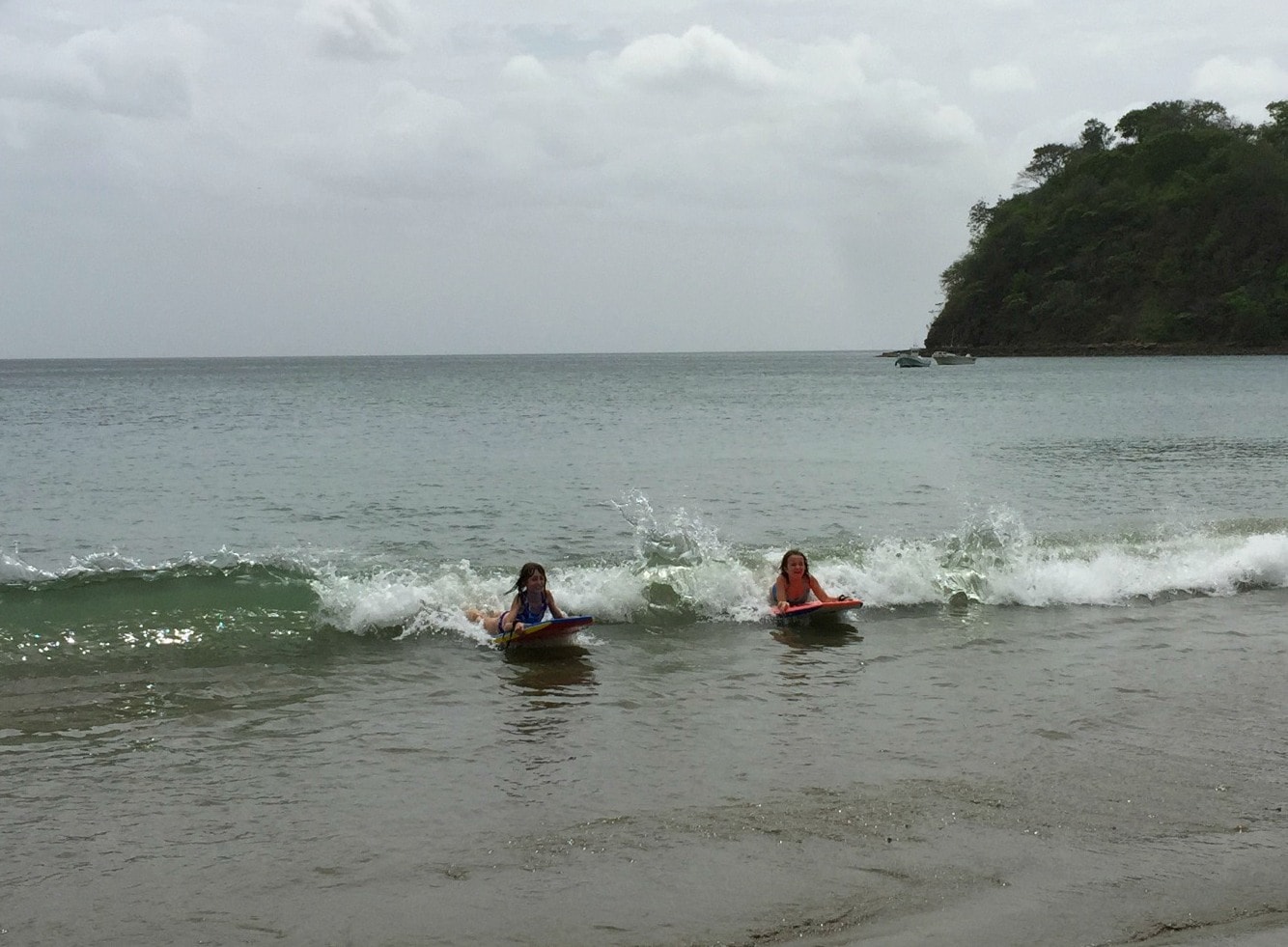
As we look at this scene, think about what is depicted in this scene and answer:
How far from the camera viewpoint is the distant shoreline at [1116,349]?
10450 centimetres

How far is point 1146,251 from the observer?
114 m

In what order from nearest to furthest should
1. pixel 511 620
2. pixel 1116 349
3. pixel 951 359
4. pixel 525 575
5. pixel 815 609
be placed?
pixel 511 620
pixel 525 575
pixel 815 609
pixel 951 359
pixel 1116 349

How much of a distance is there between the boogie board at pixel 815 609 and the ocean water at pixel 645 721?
0.85ft

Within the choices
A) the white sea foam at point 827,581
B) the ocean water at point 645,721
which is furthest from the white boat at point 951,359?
the white sea foam at point 827,581

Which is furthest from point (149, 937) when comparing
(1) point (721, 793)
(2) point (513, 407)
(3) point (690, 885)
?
(2) point (513, 407)

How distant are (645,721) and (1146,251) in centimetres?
11796

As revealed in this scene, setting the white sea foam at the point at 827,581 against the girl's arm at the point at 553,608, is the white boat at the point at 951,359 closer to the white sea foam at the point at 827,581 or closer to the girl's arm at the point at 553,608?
the white sea foam at the point at 827,581

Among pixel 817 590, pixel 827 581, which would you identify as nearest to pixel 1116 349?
pixel 827 581

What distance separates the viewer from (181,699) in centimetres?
911

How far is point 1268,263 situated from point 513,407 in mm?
83780

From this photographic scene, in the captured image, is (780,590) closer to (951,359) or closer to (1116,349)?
(951,359)

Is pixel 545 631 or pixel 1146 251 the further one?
pixel 1146 251

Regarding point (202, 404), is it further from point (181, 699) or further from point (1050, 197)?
point (1050, 197)

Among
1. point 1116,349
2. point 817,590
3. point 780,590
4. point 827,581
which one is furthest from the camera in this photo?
point 1116,349
